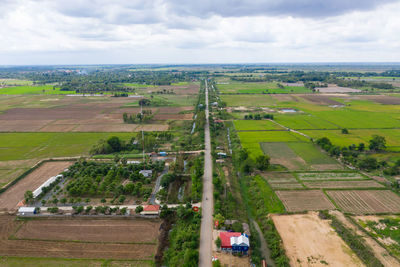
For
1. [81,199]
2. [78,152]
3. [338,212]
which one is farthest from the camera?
[78,152]

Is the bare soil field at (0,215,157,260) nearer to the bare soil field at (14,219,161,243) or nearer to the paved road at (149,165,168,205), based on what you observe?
the bare soil field at (14,219,161,243)

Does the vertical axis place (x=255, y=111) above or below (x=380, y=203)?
above

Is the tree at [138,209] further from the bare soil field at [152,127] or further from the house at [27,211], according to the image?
the bare soil field at [152,127]

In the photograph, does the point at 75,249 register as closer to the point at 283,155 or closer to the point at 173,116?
the point at 283,155

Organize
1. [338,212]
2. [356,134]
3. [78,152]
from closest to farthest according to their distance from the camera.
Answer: [338,212]
[78,152]
[356,134]

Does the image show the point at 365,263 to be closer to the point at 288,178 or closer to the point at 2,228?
the point at 288,178

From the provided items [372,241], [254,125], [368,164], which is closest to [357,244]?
[372,241]

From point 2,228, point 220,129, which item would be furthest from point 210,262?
point 220,129

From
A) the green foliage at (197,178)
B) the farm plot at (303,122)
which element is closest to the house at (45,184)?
the green foliage at (197,178)
